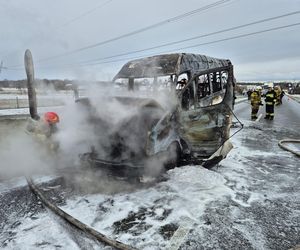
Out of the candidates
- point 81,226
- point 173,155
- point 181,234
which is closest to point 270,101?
point 173,155

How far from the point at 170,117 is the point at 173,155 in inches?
33.3

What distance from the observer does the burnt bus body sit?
184 inches

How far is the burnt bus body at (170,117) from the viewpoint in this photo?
468cm

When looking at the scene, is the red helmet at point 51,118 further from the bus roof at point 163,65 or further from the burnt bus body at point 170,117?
the bus roof at point 163,65

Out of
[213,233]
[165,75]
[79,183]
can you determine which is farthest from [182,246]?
[165,75]

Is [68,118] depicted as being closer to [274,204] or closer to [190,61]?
[190,61]

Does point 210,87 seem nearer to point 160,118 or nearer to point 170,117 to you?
point 170,117

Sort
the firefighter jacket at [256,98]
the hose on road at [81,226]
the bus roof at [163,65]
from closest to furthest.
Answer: the hose on road at [81,226] < the bus roof at [163,65] < the firefighter jacket at [256,98]

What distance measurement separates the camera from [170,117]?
4.72m

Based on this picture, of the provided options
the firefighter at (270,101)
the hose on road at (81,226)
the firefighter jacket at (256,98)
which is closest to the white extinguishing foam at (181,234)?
the hose on road at (81,226)

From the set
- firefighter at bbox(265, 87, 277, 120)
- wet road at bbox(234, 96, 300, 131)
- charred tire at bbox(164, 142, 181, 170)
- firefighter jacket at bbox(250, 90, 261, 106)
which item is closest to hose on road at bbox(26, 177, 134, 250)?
charred tire at bbox(164, 142, 181, 170)

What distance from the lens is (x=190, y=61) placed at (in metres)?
6.08

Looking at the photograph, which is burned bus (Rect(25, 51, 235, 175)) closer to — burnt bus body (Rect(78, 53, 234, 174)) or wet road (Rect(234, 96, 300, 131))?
burnt bus body (Rect(78, 53, 234, 174))

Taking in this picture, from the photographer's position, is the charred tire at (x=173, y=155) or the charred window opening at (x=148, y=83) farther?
the charred window opening at (x=148, y=83)
